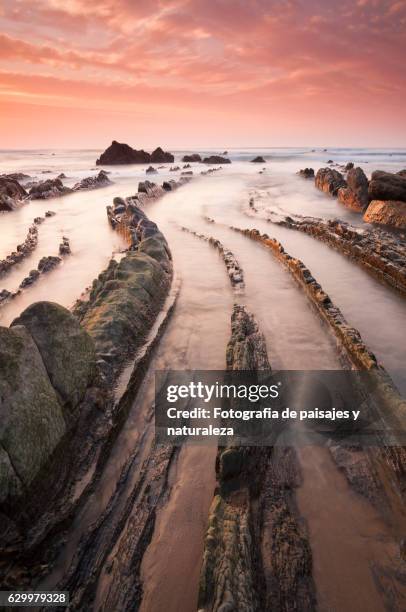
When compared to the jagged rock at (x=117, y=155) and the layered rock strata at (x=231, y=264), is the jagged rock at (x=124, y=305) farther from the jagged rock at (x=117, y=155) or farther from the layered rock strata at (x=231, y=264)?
the jagged rock at (x=117, y=155)

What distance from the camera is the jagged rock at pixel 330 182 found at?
92.6 ft

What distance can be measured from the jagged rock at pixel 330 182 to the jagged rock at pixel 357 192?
16.2ft

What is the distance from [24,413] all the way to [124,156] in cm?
7171

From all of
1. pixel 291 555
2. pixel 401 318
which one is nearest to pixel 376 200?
pixel 401 318

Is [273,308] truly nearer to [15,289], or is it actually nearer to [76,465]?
[76,465]

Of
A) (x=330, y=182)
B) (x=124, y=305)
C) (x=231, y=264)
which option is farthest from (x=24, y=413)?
(x=330, y=182)

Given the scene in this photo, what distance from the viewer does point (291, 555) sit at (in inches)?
123

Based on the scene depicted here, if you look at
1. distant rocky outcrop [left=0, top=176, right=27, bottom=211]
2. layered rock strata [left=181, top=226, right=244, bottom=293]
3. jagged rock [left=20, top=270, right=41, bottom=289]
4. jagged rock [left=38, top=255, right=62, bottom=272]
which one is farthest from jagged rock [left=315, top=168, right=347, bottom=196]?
jagged rock [left=20, top=270, right=41, bottom=289]

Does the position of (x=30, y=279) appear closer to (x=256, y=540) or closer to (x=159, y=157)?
(x=256, y=540)

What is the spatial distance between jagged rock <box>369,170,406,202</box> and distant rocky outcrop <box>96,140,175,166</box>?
187 feet

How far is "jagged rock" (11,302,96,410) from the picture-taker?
4.13 meters

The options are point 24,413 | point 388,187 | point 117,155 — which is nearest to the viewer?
point 24,413

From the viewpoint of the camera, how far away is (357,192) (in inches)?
853

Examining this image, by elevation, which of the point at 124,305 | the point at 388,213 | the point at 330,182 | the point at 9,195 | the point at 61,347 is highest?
the point at 330,182
